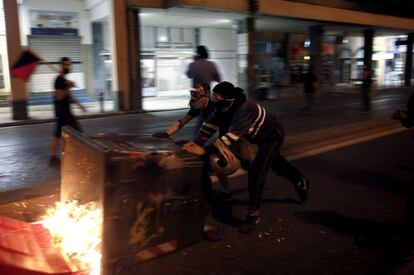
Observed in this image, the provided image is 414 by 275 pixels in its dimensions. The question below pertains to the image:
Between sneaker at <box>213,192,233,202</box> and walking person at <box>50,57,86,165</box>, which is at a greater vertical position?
walking person at <box>50,57,86,165</box>

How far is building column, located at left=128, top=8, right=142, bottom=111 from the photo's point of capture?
14992 millimetres

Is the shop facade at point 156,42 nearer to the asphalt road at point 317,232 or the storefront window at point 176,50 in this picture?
the storefront window at point 176,50

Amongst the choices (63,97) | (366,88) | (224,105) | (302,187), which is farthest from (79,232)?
(366,88)

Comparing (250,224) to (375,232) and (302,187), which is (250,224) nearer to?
(302,187)

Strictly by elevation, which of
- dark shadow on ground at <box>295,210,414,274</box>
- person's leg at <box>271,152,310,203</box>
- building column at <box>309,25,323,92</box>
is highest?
building column at <box>309,25,323,92</box>

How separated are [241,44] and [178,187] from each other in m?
16.1

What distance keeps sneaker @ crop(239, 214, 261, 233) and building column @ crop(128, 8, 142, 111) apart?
11377mm

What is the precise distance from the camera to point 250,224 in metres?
4.42

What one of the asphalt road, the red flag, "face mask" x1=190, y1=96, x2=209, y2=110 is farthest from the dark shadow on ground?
the red flag

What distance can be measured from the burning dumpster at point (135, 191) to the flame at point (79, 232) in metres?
0.10

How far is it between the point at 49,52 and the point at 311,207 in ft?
45.6

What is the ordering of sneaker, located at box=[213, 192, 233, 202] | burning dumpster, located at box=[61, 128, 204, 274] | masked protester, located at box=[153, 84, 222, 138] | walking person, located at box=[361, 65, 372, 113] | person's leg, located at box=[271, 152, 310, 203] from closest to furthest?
burning dumpster, located at box=[61, 128, 204, 274], masked protester, located at box=[153, 84, 222, 138], person's leg, located at box=[271, 152, 310, 203], sneaker, located at box=[213, 192, 233, 202], walking person, located at box=[361, 65, 372, 113]

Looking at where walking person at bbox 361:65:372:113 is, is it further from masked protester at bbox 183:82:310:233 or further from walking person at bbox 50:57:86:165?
masked protester at bbox 183:82:310:233

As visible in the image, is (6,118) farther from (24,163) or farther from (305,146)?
(305,146)
